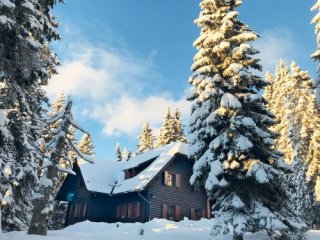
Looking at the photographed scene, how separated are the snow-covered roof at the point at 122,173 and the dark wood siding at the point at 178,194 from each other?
0.84 meters

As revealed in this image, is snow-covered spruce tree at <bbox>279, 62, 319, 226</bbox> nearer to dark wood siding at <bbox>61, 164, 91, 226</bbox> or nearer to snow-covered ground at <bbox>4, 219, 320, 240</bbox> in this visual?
snow-covered ground at <bbox>4, 219, 320, 240</bbox>

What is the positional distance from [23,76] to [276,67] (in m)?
40.9

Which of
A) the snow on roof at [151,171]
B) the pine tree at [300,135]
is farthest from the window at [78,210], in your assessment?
the pine tree at [300,135]

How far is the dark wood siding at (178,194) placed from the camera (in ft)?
100

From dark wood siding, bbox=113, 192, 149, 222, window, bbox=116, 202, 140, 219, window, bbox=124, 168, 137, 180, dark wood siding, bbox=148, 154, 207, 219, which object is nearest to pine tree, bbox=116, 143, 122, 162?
A: window, bbox=124, 168, 137, 180

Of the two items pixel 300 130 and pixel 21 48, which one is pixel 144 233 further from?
pixel 300 130

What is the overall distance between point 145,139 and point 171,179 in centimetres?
2884

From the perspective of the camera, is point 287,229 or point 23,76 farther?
point 287,229

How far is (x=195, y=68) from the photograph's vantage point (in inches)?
799

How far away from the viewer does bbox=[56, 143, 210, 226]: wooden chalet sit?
3086cm

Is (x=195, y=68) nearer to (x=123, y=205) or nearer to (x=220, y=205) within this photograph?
(x=220, y=205)

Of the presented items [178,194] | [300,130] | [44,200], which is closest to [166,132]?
[178,194]

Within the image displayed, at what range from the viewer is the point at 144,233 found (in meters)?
24.8

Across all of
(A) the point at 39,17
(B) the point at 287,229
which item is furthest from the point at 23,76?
(B) the point at 287,229
